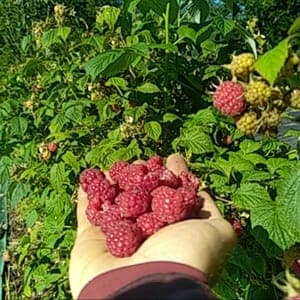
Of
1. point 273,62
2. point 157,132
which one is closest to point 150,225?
point 273,62

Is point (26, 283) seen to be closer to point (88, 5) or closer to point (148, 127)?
point (148, 127)

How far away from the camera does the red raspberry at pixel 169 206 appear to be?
1.37 meters

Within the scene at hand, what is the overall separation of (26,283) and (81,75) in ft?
2.62

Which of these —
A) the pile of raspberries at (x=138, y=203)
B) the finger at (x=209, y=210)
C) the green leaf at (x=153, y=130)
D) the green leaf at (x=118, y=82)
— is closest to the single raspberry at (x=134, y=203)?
the pile of raspberries at (x=138, y=203)

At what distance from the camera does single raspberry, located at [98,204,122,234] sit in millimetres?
1414

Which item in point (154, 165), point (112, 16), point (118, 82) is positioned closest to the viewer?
point (154, 165)

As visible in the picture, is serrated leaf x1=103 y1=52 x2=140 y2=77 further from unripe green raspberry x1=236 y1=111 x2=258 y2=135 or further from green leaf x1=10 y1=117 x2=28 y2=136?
green leaf x1=10 y1=117 x2=28 y2=136

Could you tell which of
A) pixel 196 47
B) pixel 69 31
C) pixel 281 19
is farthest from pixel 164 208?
pixel 281 19

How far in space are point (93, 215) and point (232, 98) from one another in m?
0.39

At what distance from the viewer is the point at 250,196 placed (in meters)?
1.73

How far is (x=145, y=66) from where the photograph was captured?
2076 millimetres

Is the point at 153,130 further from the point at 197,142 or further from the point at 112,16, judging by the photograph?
the point at 112,16

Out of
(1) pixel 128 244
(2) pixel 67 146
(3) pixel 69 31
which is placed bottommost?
(2) pixel 67 146

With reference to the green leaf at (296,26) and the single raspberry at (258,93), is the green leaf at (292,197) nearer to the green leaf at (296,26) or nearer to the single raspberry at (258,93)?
the single raspberry at (258,93)
